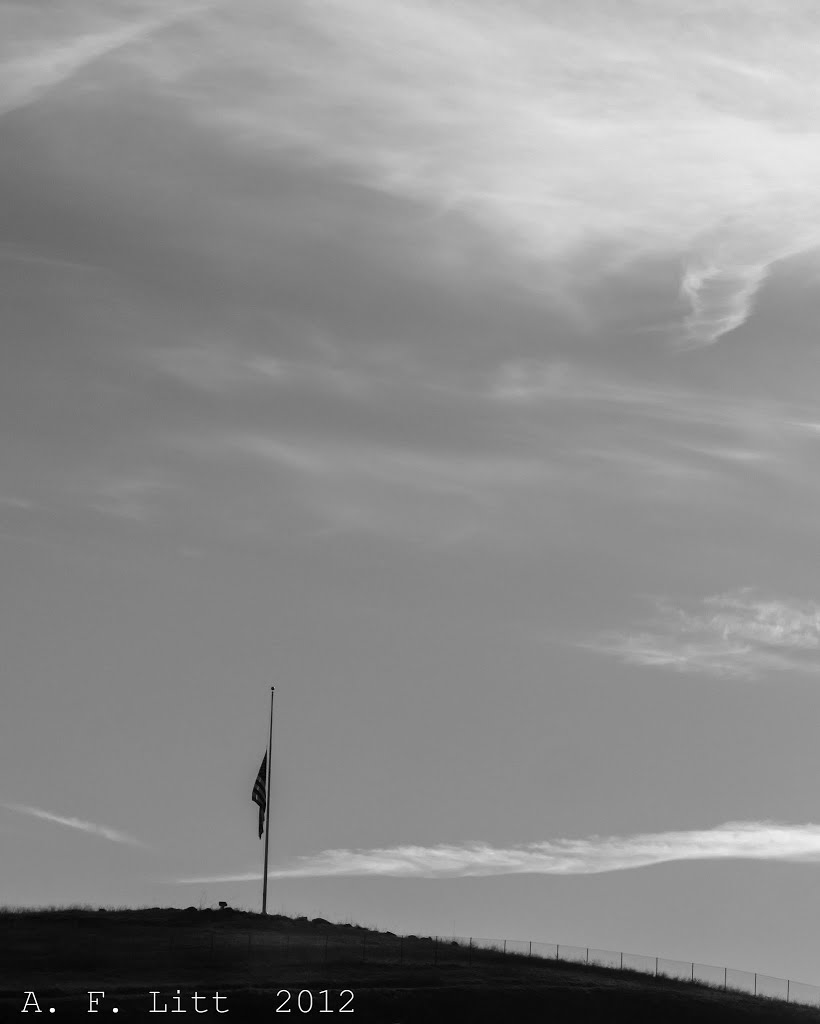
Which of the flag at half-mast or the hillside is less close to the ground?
the flag at half-mast

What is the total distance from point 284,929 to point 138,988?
21876 mm

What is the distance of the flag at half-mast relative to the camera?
9000 centimetres

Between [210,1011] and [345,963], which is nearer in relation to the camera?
[210,1011]

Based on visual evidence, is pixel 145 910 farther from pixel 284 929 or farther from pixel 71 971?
pixel 71 971

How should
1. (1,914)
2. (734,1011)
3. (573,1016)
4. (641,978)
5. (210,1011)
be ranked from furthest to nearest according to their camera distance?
(1,914)
(641,978)
(734,1011)
(573,1016)
(210,1011)

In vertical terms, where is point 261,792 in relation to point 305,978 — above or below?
above

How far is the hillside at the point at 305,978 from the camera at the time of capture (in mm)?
69688

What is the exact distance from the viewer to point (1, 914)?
95.2m

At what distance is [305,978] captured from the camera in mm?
75625

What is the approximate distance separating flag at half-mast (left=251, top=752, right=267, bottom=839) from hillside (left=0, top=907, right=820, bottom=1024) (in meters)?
5.77

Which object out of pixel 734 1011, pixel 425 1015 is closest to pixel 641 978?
pixel 734 1011

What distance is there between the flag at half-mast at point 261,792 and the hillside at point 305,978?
5774mm

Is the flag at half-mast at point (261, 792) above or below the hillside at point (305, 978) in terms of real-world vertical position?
above

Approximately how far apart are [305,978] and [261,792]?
16094mm
